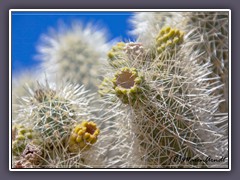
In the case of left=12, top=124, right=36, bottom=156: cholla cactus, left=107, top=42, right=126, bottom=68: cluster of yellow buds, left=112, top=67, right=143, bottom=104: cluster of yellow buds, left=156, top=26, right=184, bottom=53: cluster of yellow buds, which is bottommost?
left=12, top=124, right=36, bottom=156: cholla cactus

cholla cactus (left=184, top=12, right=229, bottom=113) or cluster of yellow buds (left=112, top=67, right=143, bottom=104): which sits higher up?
cholla cactus (left=184, top=12, right=229, bottom=113)

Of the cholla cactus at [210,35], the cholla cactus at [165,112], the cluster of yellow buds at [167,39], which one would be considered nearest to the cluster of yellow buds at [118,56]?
the cholla cactus at [165,112]

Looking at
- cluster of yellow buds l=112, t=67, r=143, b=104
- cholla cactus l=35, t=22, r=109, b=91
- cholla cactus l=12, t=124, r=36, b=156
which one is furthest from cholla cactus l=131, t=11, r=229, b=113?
cholla cactus l=12, t=124, r=36, b=156

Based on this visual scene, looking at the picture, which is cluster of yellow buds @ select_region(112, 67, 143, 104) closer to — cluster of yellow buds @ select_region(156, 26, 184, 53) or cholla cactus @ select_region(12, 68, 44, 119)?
cluster of yellow buds @ select_region(156, 26, 184, 53)

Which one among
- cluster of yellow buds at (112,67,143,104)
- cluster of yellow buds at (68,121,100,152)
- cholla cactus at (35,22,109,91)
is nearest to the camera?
cluster of yellow buds at (112,67,143,104)

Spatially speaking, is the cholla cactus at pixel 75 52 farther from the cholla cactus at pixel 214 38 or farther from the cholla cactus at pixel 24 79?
the cholla cactus at pixel 214 38

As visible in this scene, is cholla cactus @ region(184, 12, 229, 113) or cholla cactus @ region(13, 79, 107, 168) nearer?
cholla cactus @ region(13, 79, 107, 168)

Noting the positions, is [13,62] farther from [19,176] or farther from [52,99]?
[19,176]
